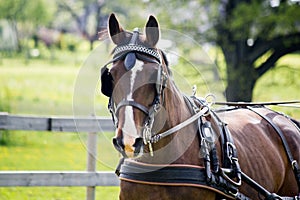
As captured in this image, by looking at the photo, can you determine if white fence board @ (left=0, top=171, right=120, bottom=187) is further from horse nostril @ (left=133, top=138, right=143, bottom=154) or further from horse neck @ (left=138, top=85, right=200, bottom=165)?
horse nostril @ (left=133, top=138, right=143, bottom=154)

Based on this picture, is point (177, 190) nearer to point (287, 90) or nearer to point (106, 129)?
point (106, 129)

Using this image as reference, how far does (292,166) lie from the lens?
5188mm

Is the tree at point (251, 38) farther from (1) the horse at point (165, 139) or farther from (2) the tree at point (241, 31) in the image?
(1) the horse at point (165, 139)

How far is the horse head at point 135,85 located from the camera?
3570 mm

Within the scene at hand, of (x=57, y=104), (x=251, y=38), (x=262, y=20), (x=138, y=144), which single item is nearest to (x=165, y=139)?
(x=138, y=144)

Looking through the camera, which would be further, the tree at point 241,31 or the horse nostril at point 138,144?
the tree at point 241,31

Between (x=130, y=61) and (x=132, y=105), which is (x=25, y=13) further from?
(x=132, y=105)

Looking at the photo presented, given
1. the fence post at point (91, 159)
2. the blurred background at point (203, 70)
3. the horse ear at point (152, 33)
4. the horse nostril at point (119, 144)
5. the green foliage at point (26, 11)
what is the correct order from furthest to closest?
the green foliage at point (26, 11), the blurred background at point (203, 70), the fence post at point (91, 159), the horse ear at point (152, 33), the horse nostril at point (119, 144)

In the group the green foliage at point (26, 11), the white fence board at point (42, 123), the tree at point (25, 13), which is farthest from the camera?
the tree at point (25, 13)

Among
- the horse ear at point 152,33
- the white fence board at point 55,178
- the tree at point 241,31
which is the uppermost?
the tree at point 241,31

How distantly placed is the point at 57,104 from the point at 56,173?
45.7 feet

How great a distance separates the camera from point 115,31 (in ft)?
13.0

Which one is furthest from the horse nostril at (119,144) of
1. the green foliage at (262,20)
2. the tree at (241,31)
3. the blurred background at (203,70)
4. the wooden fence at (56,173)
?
the tree at (241,31)

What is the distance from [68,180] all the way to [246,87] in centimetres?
888
